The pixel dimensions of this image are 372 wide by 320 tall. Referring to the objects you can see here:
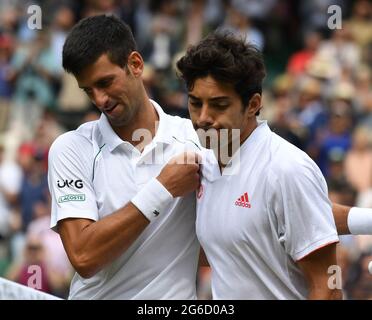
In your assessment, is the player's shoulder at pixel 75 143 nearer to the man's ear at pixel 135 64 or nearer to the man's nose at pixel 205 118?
the man's ear at pixel 135 64

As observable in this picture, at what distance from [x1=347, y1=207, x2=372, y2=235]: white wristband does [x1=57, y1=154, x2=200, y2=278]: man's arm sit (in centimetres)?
69

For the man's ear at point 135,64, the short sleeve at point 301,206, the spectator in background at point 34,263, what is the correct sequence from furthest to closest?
the spectator in background at point 34,263 → the man's ear at point 135,64 → the short sleeve at point 301,206

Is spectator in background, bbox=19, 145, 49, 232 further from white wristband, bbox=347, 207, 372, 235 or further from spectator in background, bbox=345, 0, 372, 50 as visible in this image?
white wristband, bbox=347, 207, 372, 235

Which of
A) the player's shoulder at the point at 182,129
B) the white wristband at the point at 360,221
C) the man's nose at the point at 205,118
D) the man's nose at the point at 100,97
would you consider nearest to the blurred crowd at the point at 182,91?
the player's shoulder at the point at 182,129

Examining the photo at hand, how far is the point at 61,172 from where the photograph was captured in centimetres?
507

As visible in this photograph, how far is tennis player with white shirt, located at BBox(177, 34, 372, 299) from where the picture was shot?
14.9 ft

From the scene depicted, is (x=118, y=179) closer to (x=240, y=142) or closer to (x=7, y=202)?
(x=240, y=142)

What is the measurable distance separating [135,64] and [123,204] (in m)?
0.61

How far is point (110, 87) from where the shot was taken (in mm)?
4957

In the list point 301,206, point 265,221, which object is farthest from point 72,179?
point 301,206

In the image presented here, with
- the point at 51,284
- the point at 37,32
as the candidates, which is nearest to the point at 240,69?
the point at 51,284

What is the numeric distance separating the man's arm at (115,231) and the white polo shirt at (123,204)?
143 millimetres

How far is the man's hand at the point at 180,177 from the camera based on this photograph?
4.83m
